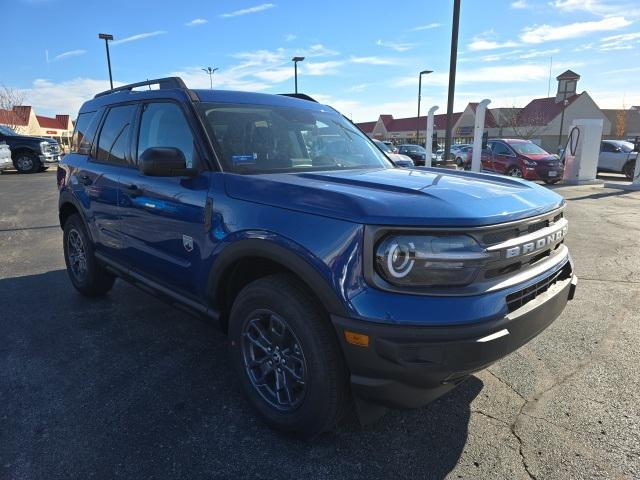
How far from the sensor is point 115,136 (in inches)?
158

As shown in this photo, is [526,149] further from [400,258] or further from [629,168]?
[400,258]

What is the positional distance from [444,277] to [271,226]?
899mm

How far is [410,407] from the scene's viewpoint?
7.04ft

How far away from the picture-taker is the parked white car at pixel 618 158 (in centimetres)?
2030

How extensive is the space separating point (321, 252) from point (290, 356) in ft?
2.19

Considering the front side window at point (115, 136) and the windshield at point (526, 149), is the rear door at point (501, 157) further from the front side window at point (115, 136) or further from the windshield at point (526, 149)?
the front side window at point (115, 136)

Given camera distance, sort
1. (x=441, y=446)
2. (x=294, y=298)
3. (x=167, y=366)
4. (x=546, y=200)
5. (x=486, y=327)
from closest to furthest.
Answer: (x=486, y=327)
(x=294, y=298)
(x=441, y=446)
(x=546, y=200)
(x=167, y=366)

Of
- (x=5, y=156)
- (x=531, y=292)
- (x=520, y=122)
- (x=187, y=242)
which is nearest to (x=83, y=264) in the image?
(x=187, y=242)

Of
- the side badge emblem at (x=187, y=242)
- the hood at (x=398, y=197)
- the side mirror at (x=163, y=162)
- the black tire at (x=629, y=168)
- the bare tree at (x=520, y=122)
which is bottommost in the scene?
the black tire at (x=629, y=168)

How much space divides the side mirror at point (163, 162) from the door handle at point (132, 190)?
716 millimetres

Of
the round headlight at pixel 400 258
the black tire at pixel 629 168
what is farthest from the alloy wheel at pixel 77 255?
the black tire at pixel 629 168

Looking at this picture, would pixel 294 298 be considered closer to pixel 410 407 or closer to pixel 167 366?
pixel 410 407

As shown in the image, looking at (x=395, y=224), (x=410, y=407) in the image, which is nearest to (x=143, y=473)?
(x=410, y=407)

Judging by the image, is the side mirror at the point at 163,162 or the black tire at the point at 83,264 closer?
the side mirror at the point at 163,162
